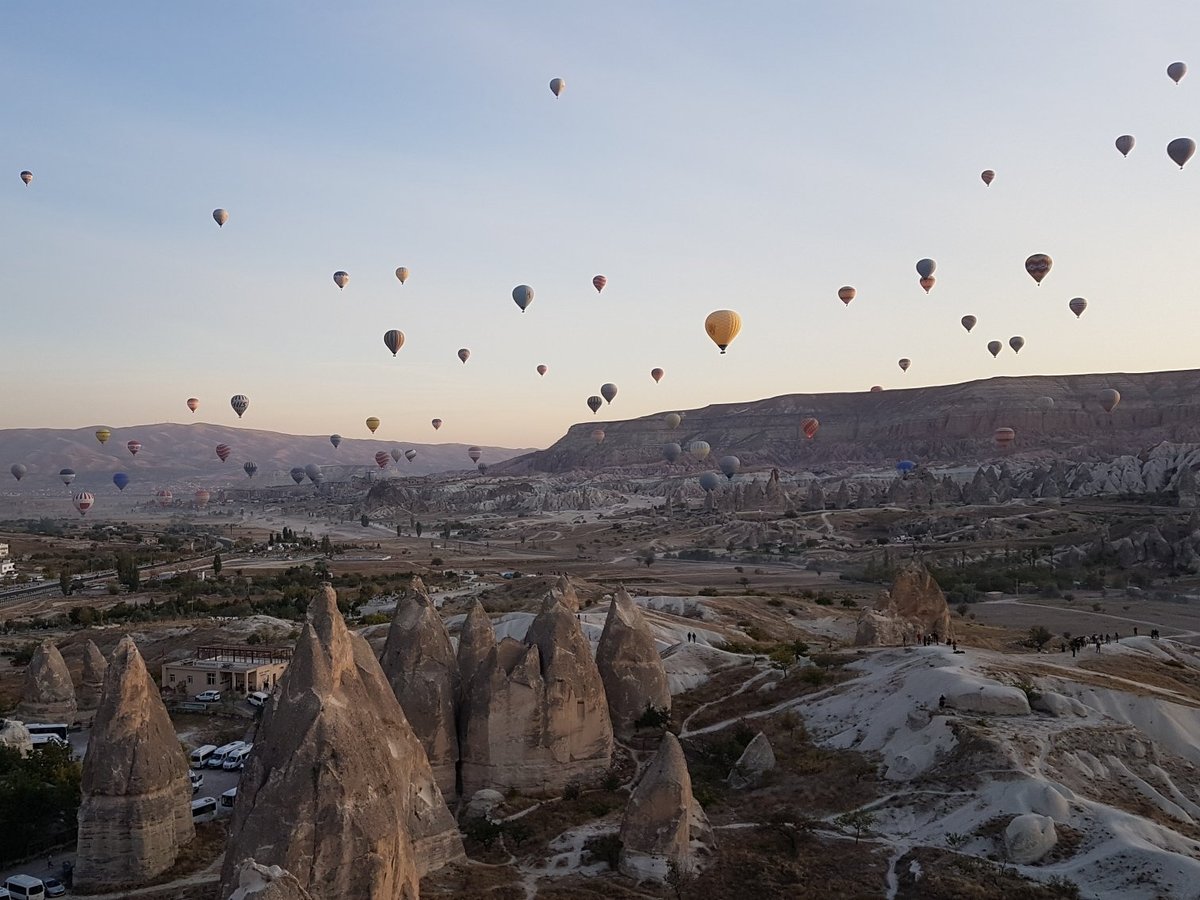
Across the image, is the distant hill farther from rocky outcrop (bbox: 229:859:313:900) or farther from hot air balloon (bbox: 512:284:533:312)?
rocky outcrop (bbox: 229:859:313:900)

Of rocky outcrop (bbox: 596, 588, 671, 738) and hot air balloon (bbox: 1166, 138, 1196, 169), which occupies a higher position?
hot air balloon (bbox: 1166, 138, 1196, 169)

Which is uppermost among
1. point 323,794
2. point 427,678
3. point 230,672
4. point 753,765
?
point 323,794

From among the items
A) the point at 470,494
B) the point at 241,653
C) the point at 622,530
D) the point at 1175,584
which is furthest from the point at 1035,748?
the point at 470,494

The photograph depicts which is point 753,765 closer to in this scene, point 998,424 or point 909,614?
point 909,614

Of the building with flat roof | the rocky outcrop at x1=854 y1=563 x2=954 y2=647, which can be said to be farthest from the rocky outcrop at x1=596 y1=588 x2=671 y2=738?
the building with flat roof

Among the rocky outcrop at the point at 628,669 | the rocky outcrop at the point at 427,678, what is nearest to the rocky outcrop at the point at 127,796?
the rocky outcrop at the point at 427,678

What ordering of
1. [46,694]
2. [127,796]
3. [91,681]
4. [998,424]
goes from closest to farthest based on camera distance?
[127,796], [46,694], [91,681], [998,424]

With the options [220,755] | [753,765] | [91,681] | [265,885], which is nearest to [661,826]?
[753,765]

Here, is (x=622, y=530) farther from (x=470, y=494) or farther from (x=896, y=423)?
(x=896, y=423)
